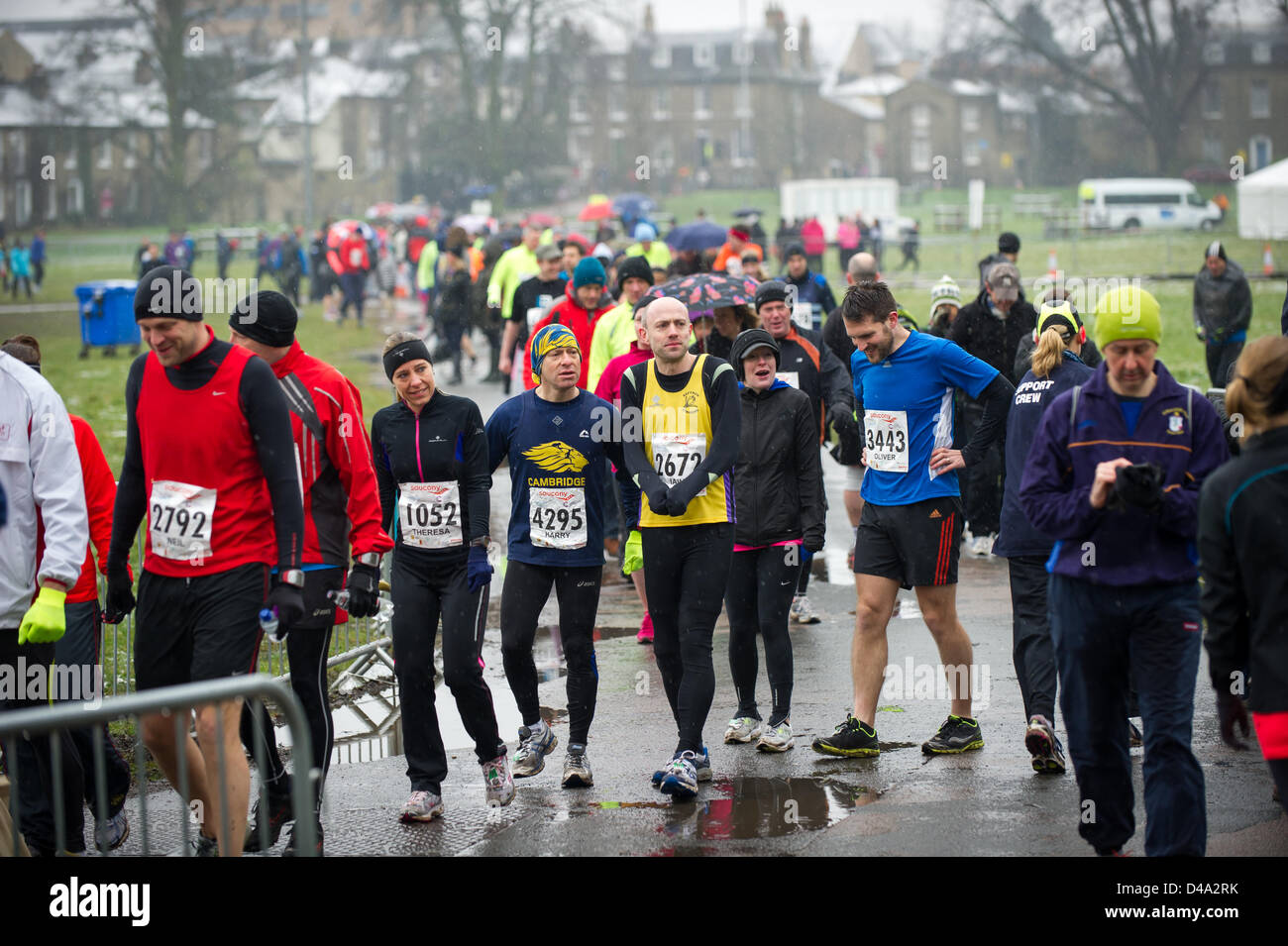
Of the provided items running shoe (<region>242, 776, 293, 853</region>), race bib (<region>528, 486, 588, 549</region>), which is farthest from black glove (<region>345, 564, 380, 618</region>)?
race bib (<region>528, 486, 588, 549</region>)

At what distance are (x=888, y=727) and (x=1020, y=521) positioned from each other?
1.33 metres

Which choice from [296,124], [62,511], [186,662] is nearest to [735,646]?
[186,662]

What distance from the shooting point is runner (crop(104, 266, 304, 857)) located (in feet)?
17.5

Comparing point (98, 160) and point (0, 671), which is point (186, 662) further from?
point (98, 160)

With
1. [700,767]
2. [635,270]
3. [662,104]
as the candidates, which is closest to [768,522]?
[700,767]

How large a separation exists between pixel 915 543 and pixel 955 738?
94 centimetres

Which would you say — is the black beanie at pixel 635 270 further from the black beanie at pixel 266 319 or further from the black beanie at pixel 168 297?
the black beanie at pixel 168 297

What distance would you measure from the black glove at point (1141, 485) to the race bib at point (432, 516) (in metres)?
2.81

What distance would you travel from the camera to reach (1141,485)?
185 inches

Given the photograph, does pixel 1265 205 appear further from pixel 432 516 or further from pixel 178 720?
pixel 178 720

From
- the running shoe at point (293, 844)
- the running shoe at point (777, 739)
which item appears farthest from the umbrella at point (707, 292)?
the running shoe at point (293, 844)

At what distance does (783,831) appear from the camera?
19.1ft

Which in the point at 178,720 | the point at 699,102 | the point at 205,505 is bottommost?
the point at 178,720

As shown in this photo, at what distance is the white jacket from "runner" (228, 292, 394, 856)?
2.60ft
